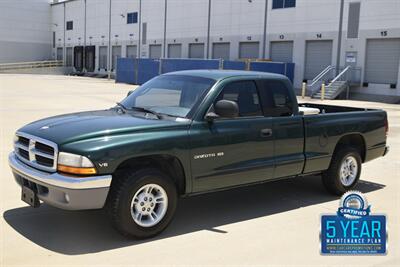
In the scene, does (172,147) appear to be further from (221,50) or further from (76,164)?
(221,50)

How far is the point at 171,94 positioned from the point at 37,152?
6.42 feet

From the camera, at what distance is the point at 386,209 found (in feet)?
22.9

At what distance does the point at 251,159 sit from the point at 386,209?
227 centimetres

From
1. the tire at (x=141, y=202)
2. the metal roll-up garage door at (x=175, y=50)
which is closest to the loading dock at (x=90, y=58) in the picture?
the metal roll-up garage door at (x=175, y=50)

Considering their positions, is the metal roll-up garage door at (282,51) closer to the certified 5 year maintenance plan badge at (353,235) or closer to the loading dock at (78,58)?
the certified 5 year maintenance plan badge at (353,235)

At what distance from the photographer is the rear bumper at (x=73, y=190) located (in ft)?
15.9

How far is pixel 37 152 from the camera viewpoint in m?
5.28

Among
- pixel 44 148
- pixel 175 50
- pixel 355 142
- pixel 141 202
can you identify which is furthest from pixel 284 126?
pixel 175 50

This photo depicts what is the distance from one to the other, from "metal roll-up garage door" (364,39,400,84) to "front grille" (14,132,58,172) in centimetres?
3095

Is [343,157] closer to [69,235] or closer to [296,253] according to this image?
[296,253]

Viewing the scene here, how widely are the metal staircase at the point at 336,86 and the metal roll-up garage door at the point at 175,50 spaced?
2193cm

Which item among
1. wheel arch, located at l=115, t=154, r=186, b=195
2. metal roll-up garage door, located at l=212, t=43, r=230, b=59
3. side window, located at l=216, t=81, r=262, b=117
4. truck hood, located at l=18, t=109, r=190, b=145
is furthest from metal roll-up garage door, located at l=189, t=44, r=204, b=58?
wheel arch, located at l=115, t=154, r=186, b=195

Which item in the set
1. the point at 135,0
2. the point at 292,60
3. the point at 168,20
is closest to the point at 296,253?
the point at 292,60

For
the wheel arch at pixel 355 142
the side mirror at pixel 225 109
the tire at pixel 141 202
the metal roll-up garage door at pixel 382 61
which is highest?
the metal roll-up garage door at pixel 382 61
